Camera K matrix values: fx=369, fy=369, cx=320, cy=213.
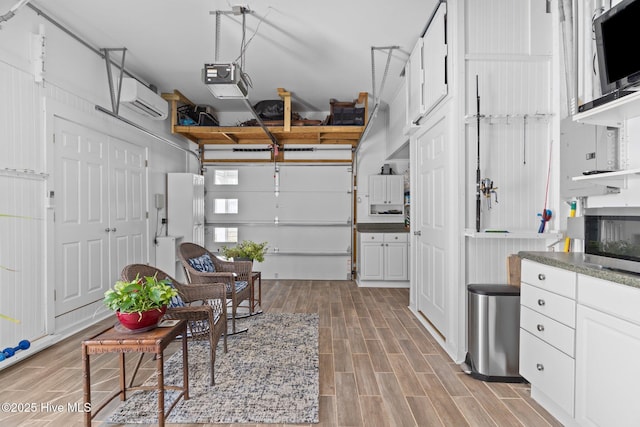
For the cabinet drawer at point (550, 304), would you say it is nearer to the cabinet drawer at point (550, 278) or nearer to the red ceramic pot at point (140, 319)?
the cabinet drawer at point (550, 278)

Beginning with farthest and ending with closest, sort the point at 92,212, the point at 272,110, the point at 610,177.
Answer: the point at 272,110 → the point at 92,212 → the point at 610,177

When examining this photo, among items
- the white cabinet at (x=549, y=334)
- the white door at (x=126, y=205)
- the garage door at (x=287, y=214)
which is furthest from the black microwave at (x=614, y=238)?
the garage door at (x=287, y=214)

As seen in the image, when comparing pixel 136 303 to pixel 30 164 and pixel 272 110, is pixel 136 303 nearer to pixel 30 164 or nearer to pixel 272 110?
pixel 30 164

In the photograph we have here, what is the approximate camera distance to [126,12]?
3.39 meters

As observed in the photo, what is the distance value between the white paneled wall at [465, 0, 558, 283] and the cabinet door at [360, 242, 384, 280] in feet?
9.99

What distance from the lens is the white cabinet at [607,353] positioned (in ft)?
5.13

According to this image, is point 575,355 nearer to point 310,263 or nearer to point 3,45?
point 3,45

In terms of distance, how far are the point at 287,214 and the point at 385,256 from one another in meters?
1.96

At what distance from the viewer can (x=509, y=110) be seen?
2928 millimetres

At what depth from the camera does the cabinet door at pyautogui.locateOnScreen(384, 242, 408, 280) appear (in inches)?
233

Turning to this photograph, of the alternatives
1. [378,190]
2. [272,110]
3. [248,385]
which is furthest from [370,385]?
[272,110]

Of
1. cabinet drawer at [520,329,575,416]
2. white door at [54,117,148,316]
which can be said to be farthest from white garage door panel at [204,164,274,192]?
cabinet drawer at [520,329,575,416]

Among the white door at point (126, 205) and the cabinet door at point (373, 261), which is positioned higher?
the white door at point (126, 205)

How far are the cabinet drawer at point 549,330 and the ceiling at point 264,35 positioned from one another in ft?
8.85
